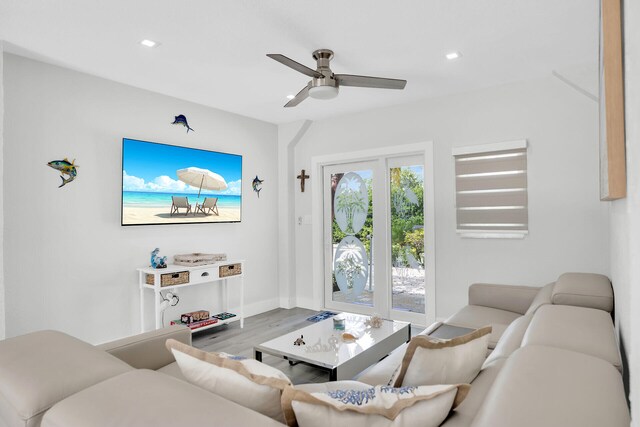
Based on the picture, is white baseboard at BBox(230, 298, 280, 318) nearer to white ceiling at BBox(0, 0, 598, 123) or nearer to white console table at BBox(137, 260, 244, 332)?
white console table at BBox(137, 260, 244, 332)

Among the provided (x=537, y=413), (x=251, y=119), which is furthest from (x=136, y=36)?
(x=537, y=413)

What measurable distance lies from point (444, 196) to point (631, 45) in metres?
3.42


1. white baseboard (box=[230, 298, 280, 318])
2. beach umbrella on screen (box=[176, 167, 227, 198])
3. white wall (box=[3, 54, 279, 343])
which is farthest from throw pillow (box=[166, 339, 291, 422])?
white baseboard (box=[230, 298, 280, 318])

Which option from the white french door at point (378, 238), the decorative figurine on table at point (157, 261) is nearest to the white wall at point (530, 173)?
the white french door at point (378, 238)

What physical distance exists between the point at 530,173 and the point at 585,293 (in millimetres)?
1712

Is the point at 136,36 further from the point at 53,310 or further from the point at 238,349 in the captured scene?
the point at 238,349

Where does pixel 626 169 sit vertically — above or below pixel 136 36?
below

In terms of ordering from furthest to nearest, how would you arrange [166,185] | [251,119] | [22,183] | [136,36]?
[251,119] < [166,185] < [22,183] < [136,36]

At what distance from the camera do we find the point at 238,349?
11.8 feet

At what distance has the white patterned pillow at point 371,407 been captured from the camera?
95 centimetres

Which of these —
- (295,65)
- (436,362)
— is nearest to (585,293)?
(436,362)

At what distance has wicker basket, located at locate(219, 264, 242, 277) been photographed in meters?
4.11

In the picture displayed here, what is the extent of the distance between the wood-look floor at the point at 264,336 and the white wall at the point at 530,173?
101 cm

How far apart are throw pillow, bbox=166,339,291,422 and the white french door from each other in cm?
333
